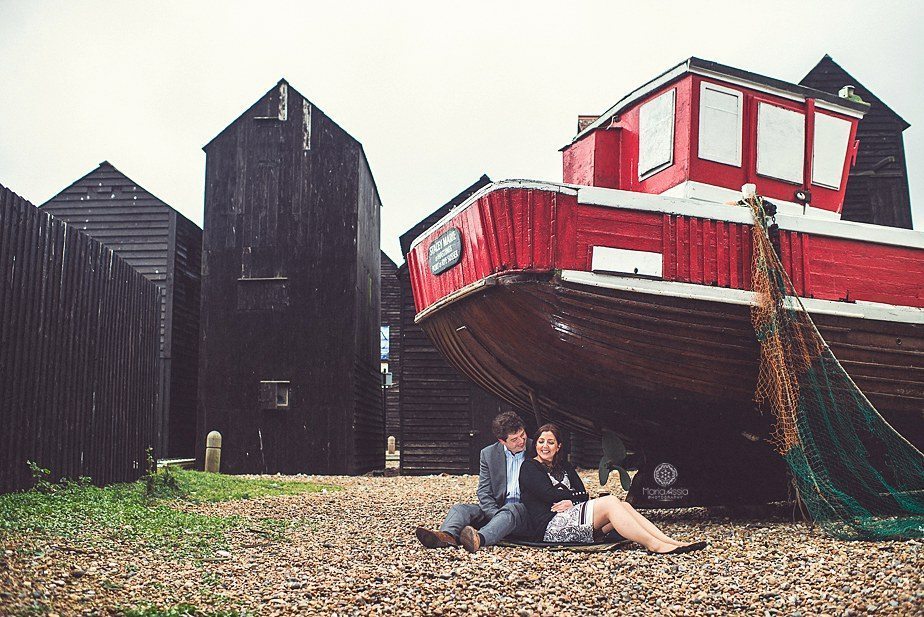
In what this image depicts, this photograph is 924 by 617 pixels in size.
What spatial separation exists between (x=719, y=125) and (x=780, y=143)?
74cm

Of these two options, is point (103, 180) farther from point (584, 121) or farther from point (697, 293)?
point (697, 293)

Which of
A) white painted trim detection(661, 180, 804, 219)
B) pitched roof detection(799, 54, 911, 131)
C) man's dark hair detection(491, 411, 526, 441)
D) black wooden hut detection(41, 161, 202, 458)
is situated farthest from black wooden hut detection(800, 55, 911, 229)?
black wooden hut detection(41, 161, 202, 458)

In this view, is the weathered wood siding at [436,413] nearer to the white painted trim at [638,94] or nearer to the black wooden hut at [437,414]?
the black wooden hut at [437,414]

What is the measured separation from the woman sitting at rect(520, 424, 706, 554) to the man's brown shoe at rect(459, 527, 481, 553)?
0.45 meters

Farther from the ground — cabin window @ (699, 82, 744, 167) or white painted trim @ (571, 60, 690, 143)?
white painted trim @ (571, 60, 690, 143)

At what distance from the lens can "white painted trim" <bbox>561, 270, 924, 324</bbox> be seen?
6.23 meters

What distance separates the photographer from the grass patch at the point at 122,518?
5.36 metres

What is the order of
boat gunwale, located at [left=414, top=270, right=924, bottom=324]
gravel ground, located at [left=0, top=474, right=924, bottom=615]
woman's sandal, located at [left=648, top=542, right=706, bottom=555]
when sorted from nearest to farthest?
gravel ground, located at [left=0, top=474, right=924, bottom=615] < woman's sandal, located at [left=648, top=542, right=706, bottom=555] < boat gunwale, located at [left=414, top=270, right=924, bottom=324]

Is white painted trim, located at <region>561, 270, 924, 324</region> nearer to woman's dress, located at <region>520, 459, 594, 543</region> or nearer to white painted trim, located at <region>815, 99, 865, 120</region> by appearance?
woman's dress, located at <region>520, 459, 594, 543</region>

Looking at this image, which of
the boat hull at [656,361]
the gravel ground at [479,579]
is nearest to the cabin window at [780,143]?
the boat hull at [656,361]

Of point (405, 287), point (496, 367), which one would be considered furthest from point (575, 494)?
point (405, 287)

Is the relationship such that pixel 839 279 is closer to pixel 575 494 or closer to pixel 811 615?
pixel 575 494

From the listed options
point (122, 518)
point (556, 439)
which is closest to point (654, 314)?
point (556, 439)

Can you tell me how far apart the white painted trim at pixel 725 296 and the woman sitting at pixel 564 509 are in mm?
1261
